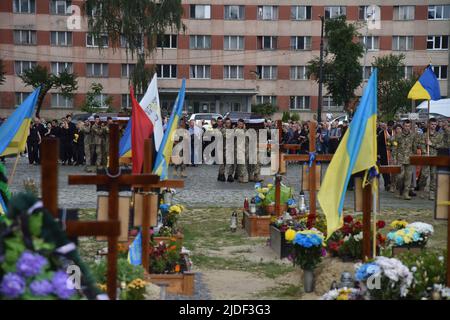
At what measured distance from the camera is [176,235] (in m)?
11.1

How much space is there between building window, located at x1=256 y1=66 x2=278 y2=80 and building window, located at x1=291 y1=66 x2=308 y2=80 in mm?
1437

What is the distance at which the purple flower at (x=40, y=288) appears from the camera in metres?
4.18

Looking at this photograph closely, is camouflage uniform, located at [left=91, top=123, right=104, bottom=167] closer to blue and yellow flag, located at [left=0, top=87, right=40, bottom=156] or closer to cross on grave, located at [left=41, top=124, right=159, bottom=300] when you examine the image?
blue and yellow flag, located at [left=0, top=87, right=40, bottom=156]

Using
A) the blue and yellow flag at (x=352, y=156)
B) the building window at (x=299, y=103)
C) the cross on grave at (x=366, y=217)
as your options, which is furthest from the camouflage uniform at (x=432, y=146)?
the building window at (x=299, y=103)

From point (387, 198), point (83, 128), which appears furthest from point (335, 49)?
point (387, 198)

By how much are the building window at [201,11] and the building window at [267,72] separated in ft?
20.1

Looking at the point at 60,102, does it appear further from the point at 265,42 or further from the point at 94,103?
the point at 265,42

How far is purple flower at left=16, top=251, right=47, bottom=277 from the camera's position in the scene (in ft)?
13.8

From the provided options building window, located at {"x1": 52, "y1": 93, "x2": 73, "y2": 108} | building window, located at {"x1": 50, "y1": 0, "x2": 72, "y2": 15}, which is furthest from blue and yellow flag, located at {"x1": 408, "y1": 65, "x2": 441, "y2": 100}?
building window, located at {"x1": 52, "y1": 93, "x2": 73, "y2": 108}

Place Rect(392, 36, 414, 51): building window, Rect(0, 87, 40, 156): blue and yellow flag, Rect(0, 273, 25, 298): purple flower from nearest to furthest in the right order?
1. Rect(0, 273, 25, 298): purple flower
2. Rect(0, 87, 40, 156): blue and yellow flag
3. Rect(392, 36, 414, 51): building window

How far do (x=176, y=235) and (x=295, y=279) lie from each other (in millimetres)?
2456

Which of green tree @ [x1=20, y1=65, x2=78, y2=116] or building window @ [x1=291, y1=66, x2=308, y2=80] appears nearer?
green tree @ [x1=20, y1=65, x2=78, y2=116]

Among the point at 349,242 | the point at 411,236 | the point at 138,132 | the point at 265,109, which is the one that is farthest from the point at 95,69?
the point at 411,236
